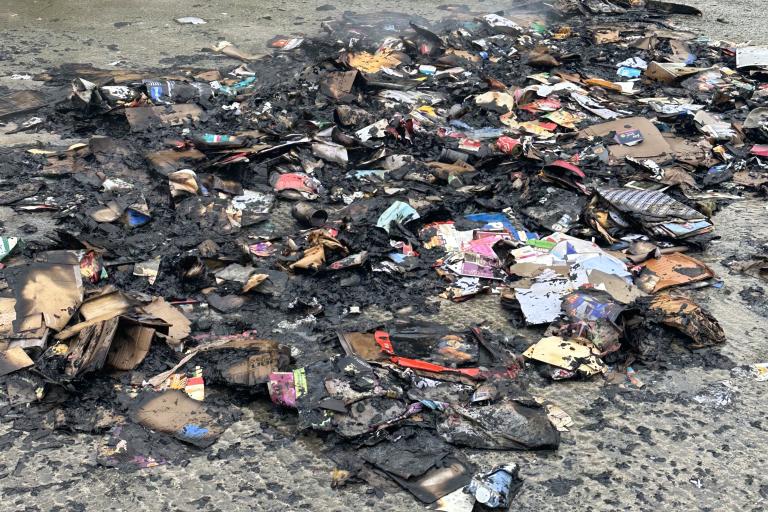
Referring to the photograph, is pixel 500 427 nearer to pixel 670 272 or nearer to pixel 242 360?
pixel 242 360

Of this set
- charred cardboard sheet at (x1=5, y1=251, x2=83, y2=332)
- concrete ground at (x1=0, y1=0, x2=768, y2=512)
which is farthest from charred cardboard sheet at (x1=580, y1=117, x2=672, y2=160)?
charred cardboard sheet at (x1=5, y1=251, x2=83, y2=332)

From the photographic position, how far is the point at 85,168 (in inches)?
203

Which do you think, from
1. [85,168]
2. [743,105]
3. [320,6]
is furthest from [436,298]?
[320,6]

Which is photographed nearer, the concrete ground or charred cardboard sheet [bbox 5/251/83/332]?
the concrete ground

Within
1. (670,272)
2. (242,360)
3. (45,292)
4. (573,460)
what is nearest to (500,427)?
(573,460)

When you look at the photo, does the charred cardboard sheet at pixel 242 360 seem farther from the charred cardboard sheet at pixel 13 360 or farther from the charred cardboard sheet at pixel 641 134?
the charred cardboard sheet at pixel 641 134

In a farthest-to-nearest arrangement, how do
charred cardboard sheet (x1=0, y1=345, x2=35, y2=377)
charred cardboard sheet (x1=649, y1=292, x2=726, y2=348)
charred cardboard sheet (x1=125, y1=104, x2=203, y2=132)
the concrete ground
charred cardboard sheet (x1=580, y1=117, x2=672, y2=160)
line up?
charred cardboard sheet (x1=125, y1=104, x2=203, y2=132), charred cardboard sheet (x1=580, y1=117, x2=672, y2=160), charred cardboard sheet (x1=649, y1=292, x2=726, y2=348), charred cardboard sheet (x1=0, y1=345, x2=35, y2=377), the concrete ground

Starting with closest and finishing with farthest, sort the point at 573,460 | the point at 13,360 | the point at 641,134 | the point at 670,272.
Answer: the point at 573,460
the point at 13,360
the point at 670,272
the point at 641,134

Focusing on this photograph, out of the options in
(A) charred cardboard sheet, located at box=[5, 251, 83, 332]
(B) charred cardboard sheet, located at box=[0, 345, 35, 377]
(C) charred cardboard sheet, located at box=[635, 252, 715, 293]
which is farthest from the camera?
(C) charred cardboard sheet, located at box=[635, 252, 715, 293]

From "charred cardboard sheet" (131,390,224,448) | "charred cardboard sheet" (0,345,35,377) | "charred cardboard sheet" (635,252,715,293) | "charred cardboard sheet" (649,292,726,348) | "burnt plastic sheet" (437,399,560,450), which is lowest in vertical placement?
"charred cardboard sheet" (131,390,224,448)

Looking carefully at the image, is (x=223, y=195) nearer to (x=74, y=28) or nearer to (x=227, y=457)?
(x=227, y=457)

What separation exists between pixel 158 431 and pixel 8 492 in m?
0.60

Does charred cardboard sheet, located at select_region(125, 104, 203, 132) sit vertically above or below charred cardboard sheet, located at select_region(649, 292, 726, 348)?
below

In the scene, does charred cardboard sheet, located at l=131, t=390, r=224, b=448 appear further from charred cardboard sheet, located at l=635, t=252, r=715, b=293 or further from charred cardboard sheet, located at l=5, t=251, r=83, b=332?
charred cardboard sheet, located at l=635, t=252, r=715, b=293
